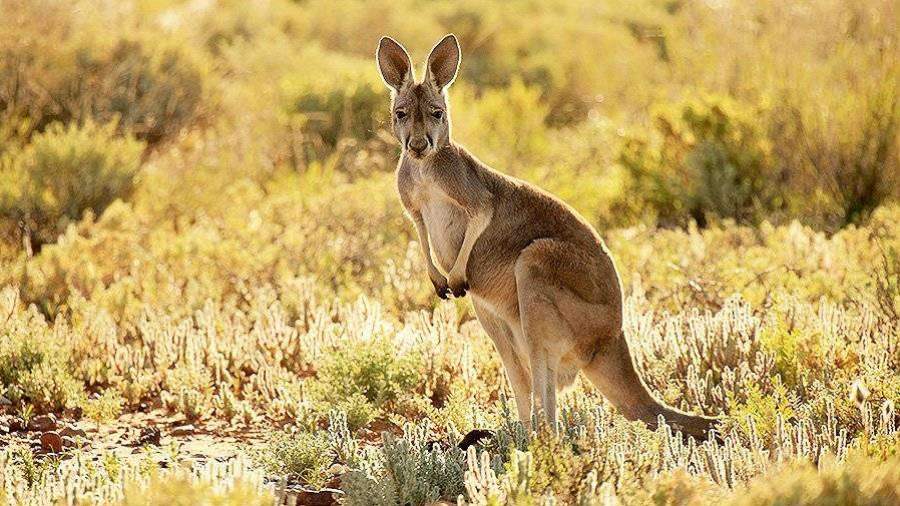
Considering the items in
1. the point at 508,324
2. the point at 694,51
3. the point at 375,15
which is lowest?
the point at 508,324

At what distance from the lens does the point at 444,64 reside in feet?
15.3

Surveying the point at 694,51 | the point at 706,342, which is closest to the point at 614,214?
the point at 694,51

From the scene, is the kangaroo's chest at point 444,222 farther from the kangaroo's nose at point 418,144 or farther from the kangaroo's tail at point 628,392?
the kangaroo's tail at point 628,392

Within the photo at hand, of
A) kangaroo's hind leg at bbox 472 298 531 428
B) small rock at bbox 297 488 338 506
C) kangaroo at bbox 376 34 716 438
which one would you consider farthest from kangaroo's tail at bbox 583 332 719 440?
small rock at bbox 297 488 338 506

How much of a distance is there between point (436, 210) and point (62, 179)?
5.89 metres

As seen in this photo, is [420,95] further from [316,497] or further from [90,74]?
[90,74]

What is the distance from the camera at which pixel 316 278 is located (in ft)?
24.7

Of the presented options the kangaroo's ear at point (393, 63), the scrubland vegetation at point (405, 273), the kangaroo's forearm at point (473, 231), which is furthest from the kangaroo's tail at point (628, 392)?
the kangaroo's ear at point (393, 63)

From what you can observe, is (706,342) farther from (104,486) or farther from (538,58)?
(538,58)

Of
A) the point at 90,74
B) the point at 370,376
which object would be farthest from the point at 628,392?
the point at 90,74

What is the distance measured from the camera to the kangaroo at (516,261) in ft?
14.3

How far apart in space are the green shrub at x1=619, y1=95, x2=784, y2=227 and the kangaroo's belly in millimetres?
5567

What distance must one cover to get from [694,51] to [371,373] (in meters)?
7.16

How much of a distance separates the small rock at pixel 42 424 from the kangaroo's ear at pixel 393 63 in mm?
2036
